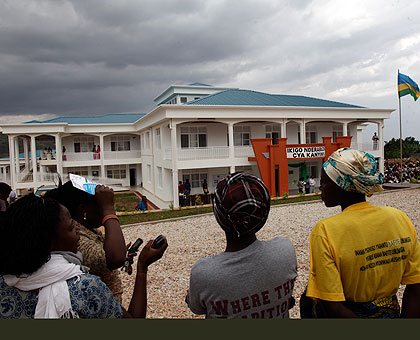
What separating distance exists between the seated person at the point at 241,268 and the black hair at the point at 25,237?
2.23 feet

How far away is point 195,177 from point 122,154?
10.5 meters

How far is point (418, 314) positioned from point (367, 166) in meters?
0.82

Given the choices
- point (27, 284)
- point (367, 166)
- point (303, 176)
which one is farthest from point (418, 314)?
point (303, 176)

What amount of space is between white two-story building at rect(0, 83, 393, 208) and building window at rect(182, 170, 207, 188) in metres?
0.06

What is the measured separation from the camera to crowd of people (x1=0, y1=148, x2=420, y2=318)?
4.47 feet

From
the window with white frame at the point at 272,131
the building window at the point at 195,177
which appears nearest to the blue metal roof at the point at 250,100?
the window with white frame at the point at 272,131

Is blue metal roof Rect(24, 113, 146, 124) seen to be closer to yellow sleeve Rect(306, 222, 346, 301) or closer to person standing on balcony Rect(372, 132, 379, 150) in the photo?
person standing on balcony Rect(372, 132, 379, 150)

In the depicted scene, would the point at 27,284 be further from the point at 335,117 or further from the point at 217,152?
the point at 335,117

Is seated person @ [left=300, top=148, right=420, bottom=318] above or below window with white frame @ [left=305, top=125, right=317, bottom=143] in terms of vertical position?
below

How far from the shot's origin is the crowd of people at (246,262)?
4.47 feet

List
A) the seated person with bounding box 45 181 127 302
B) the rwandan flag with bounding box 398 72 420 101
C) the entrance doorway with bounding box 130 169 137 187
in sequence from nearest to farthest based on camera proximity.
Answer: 1. the seated person with bounding box 45 181 127 302
2. the rwandan flag with bounding box 398 72 420 101
3. the entrance doorway with bounding box 130 169 137 187

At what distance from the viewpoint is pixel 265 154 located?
17.0 meters

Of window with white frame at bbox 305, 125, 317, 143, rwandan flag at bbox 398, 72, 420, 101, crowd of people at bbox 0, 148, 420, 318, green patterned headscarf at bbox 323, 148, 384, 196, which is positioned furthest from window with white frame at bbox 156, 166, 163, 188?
green patterned headscarf at bbox 323, 148, 384, 196

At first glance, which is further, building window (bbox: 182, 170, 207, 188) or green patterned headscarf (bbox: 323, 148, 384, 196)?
building window (bbox: 182, 170, 207, 188)
